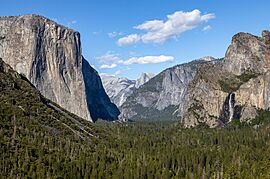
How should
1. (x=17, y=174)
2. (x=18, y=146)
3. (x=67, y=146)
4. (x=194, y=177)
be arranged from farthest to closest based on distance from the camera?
(x=67, y=146) < (x=194, y=177) < (x=18, y=146) < (x=17, y=174)

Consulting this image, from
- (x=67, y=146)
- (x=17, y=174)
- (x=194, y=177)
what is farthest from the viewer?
(x=67, y=146)

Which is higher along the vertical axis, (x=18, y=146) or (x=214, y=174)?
(x=18, y=146)

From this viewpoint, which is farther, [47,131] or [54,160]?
[47,131]

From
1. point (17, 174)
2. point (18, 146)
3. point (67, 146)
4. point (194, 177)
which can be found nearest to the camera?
point (17, 174)

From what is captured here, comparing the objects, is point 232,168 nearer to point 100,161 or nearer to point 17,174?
point 100,161

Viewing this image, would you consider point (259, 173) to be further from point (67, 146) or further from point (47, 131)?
point (47, 131)

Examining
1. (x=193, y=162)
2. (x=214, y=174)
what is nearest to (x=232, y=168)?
(x=214, y=174)

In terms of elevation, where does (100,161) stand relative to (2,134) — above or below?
below

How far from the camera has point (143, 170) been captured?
6629 inches

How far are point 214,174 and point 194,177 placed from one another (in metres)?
8.11

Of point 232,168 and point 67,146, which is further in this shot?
point 67,146

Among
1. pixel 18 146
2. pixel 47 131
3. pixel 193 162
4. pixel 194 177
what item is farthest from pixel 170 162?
pixel 18 146

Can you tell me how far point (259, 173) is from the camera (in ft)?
527

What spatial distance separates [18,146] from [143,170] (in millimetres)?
47801
